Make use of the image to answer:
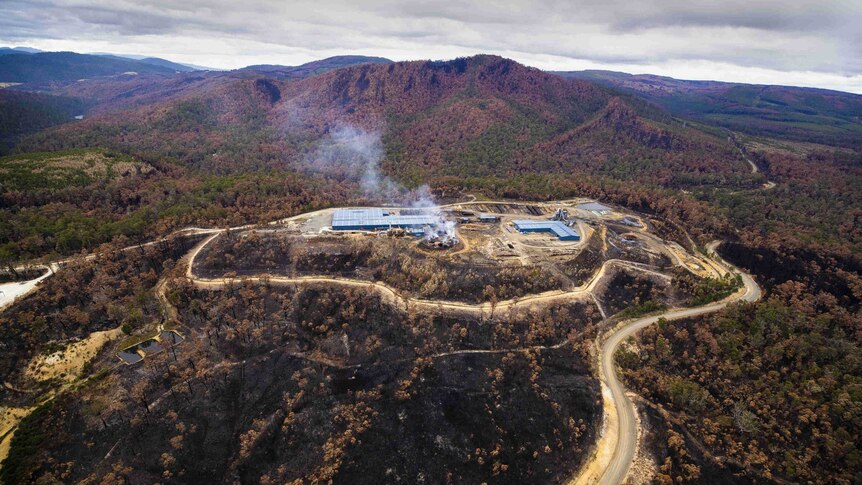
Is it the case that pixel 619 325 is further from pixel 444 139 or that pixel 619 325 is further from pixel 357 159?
pixel 444 139

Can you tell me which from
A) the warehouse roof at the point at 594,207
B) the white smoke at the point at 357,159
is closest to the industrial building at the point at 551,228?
the warehouse roof at the point at 594,207

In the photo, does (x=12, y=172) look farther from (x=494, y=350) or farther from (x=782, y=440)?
(x=782, y=440)

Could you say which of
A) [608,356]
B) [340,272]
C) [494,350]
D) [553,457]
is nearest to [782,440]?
[608,356]

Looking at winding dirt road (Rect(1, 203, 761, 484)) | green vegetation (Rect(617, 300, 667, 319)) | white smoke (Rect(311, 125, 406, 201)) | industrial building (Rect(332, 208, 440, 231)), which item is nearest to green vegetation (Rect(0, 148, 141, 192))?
winding dirt road (Rect(1, 203, 761, 484))

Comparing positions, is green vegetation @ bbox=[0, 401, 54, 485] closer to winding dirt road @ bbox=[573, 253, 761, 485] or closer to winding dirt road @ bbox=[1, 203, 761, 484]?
winding dirt road @ bbox=[1, 203, 761, 484]

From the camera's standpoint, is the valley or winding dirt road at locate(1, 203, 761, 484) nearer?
winding dirt road at locate(1, 203, 761, 484)
